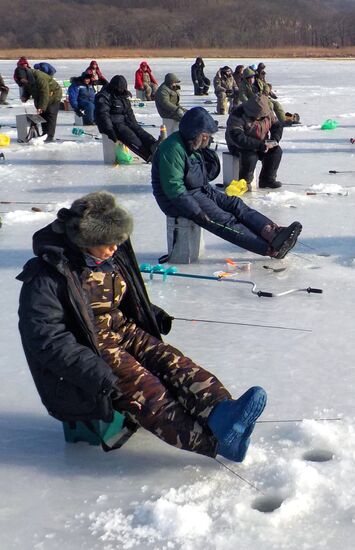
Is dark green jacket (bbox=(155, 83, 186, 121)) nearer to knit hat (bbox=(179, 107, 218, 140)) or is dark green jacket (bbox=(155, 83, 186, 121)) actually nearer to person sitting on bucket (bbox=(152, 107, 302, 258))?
person sitting on bucket (bbox=(152, 107, 302, 258))

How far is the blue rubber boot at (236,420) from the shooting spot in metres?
3.17

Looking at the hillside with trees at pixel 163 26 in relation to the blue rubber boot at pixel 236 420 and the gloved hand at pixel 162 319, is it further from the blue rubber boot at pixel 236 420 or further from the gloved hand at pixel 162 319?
the blue rubber boot at pixel 236 420

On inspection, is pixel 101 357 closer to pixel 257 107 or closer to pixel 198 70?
pixel 257 107

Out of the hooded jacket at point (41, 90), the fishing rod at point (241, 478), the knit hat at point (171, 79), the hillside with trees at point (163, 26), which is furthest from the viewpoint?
the hillside with trees at point (163, 26)

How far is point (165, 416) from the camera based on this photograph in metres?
3.34

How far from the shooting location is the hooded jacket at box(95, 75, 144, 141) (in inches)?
419

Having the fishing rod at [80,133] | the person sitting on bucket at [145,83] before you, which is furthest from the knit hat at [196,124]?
the person sitting on bucket at [145,83]

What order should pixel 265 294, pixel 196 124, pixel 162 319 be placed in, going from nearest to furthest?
1. pixel 162 319
2. pixel 265 294
3. pixel 196 124

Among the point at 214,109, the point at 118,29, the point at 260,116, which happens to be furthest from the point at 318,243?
the point at 118,29

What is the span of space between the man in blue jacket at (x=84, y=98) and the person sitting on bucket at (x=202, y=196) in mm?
9715

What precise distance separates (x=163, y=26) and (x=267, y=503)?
346 feet

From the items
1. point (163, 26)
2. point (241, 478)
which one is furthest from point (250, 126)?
point (163, 26)

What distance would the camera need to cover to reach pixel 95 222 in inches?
130

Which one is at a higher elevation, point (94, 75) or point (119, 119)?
point (94, 75)
